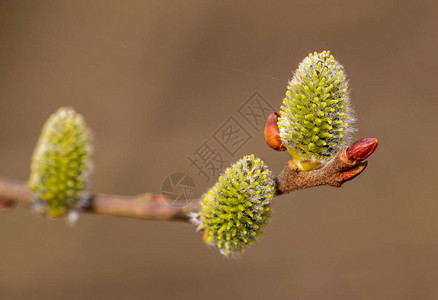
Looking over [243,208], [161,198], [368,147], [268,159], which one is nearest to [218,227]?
[243,208]

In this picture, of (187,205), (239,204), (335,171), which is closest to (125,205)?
(187,205)

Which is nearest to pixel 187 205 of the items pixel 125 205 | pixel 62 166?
pixel 125 205

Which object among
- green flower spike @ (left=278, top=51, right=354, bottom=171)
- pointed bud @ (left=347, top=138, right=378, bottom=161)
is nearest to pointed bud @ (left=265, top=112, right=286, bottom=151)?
green flower spike @ (left=278, top=51, right=354, bottom=171)

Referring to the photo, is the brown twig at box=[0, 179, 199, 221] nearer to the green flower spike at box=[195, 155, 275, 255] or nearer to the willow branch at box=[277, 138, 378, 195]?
the green flower spike at box=[195, 155, 275, 255]

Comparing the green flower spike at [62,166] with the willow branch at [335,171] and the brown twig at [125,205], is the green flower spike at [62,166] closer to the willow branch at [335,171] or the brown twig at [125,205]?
the brown twig at [125,205]

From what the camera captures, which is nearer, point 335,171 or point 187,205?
point 335,171

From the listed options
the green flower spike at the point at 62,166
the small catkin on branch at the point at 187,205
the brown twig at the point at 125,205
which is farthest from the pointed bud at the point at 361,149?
the green flower spike at the point at 62,166

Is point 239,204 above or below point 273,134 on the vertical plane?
below

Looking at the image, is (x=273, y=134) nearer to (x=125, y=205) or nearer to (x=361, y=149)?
(x=361, y=149)
